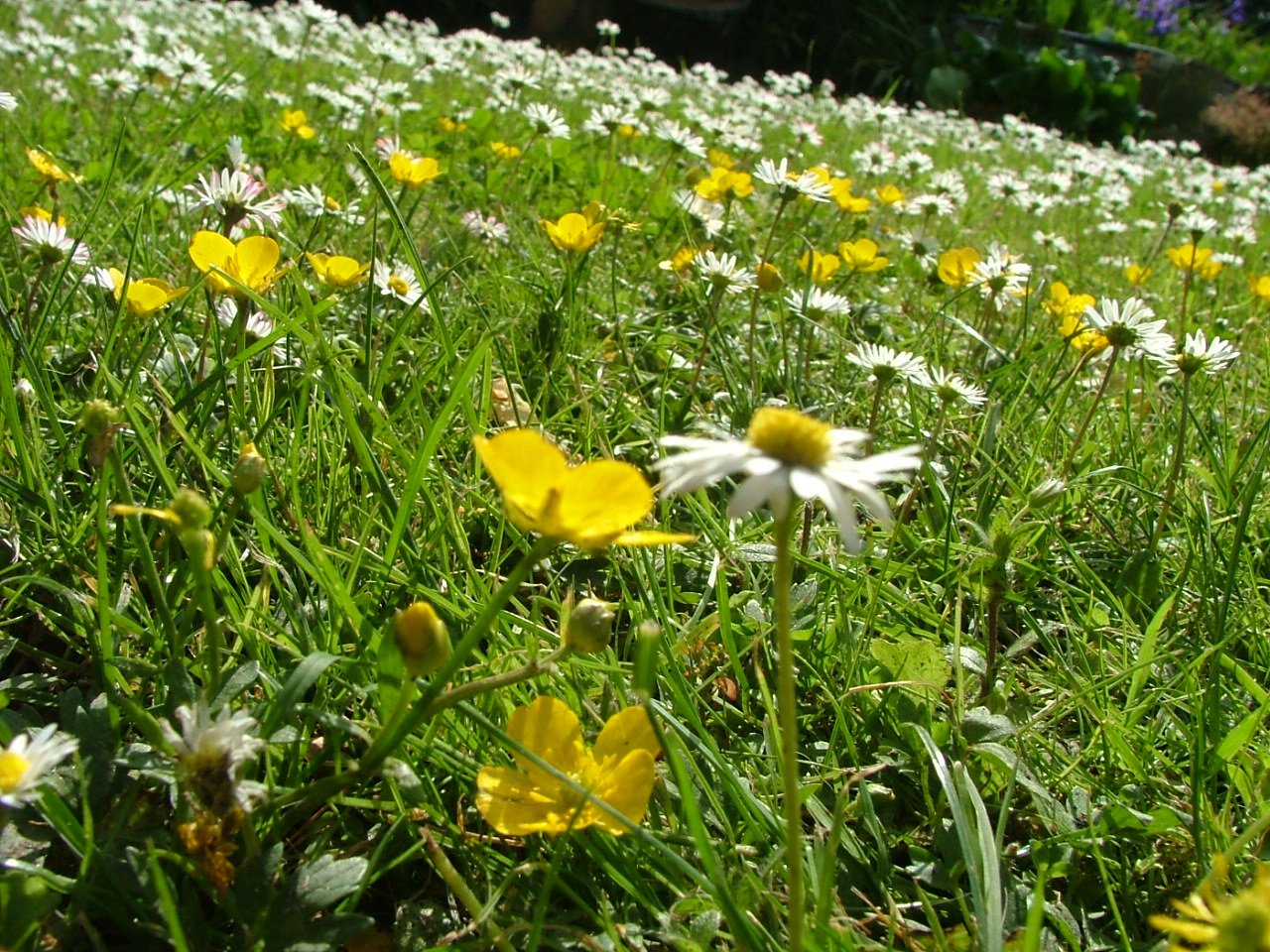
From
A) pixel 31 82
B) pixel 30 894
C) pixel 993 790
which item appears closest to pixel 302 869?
pixel 30 894

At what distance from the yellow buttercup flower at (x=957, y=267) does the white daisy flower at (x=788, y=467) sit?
135cm

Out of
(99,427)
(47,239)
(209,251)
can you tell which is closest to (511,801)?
(99,427)

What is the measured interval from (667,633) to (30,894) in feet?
1.92

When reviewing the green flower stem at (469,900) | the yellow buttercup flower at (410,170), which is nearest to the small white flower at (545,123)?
the yellow buttercup flower at (410,170)

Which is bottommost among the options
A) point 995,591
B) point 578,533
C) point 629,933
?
point 629,933

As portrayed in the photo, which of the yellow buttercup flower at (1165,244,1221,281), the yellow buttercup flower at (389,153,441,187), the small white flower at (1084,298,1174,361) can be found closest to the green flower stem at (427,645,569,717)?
the small white flower at (1084,298,1174,361)

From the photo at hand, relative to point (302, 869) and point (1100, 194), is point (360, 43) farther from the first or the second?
point (302, 869)

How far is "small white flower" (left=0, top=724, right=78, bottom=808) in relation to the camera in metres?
0.62

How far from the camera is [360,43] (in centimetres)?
610

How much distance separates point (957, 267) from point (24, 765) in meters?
1.69

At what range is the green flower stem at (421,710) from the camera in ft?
2.11

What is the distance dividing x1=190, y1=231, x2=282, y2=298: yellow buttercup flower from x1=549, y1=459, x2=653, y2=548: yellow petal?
569 mm

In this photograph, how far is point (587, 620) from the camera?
0.70m

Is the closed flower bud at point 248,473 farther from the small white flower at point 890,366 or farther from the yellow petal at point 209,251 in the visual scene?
the small white flower at point 890,366
